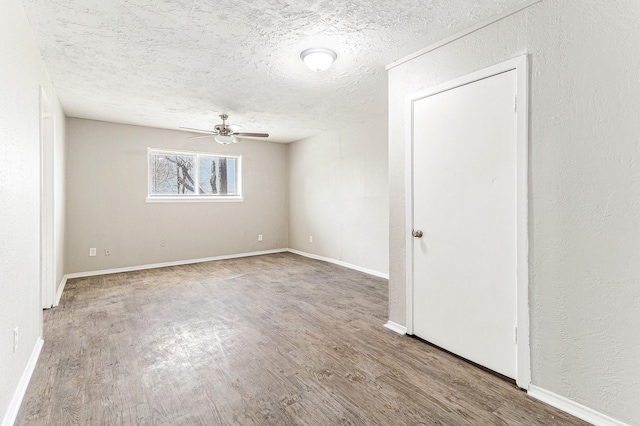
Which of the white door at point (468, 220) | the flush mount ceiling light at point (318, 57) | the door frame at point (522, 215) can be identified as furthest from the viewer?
the flush mount ceiling light at point (318, 57)

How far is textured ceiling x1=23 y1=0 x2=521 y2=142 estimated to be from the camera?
2.05 metres

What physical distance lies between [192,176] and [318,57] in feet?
14.2

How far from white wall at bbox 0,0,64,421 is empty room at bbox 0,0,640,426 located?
0.03m

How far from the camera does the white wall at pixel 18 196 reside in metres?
1.64

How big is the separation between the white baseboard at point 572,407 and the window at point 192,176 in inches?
225

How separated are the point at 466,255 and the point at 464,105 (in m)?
1.11

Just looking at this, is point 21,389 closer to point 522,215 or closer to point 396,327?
point 396,327

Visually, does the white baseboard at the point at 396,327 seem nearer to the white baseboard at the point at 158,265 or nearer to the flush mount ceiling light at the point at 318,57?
the flush mount ceiling light at the point at 318,57

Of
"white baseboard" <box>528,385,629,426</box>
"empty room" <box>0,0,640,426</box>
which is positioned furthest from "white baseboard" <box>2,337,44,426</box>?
"white baseboard" <box>528,385,629,426</box>

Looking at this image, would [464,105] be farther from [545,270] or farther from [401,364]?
[401,364]

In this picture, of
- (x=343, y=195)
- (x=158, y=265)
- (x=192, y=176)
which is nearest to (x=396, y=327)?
(x=343, y=195)

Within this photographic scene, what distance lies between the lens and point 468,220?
228 centimetres

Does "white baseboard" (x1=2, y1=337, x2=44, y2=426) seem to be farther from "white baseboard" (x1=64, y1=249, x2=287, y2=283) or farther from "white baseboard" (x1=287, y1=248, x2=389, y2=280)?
"white baseboard" (x1=287, y1=248, x2=389, y2=280)

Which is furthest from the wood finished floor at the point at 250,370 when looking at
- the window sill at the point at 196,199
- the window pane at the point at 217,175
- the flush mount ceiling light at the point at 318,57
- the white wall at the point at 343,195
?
the window pane at the point at 217,175
